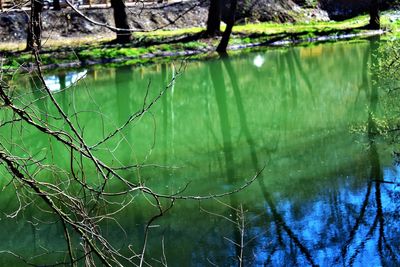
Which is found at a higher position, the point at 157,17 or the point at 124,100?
the point at 157,17

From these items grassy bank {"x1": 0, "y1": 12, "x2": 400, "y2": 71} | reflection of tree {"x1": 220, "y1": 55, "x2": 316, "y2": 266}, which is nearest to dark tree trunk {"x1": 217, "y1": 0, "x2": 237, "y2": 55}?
grassy bank {"x1": 0, "y1": 12, "x2": 400, "y2": 71}

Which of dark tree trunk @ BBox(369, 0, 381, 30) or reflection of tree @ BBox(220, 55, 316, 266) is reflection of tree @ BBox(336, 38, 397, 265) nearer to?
reflection of tree @ BBox(220, 55, 316, 266)

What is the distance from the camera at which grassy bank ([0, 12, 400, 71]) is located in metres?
27.4

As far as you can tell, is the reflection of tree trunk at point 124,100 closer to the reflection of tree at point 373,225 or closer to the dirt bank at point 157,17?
the reflection of tree at point 373,225

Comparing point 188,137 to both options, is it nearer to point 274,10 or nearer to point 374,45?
point 374,45

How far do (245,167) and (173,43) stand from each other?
743 inches

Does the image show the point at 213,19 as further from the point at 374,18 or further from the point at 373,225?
the point at 373,225

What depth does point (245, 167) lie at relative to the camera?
11609 millimetres

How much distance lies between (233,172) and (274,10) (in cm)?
2740

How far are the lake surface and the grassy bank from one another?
20.6 feet

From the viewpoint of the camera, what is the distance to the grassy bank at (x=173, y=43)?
89.9ft

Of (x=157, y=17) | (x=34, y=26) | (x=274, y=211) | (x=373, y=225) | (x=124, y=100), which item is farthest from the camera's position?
(x=157, y=17)

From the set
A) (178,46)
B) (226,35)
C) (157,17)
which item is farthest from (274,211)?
(157,17)

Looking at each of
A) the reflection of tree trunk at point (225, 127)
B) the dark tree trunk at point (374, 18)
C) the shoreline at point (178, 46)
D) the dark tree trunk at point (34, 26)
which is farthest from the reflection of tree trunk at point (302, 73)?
the dark tree trunk at point (34, 26)
